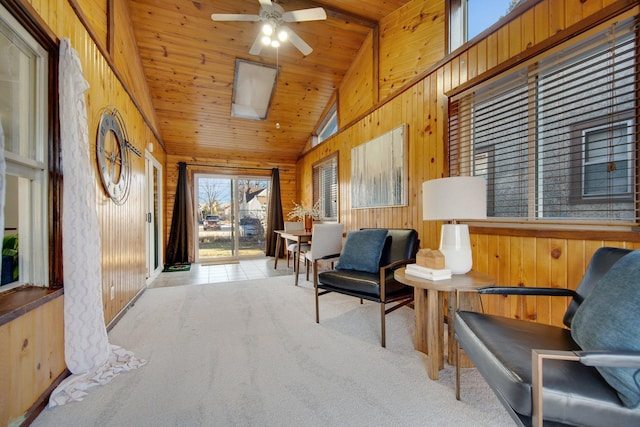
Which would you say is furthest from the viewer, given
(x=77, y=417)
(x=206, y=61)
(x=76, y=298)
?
(x=206, y=61)

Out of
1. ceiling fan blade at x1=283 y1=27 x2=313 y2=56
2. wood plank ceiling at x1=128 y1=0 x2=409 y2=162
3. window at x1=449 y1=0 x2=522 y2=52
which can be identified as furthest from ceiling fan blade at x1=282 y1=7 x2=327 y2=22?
window at x1=449 y1=0 x2=522 y2=52

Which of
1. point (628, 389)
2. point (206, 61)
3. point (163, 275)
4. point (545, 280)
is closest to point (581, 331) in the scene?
point (628, 389)

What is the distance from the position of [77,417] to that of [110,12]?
10.6 ft

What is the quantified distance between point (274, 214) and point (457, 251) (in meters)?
4.83

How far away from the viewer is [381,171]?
3.31 m

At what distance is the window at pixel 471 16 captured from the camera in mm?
2055

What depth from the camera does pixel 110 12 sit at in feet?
8.18

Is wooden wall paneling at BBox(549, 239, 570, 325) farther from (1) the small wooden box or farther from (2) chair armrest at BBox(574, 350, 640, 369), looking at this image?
(2) chair armrest at BBox(574, 350, 640, 369)

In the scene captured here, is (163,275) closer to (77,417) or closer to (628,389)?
(77,417)

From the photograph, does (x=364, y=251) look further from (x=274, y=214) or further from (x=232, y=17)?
(x=274, y=214)

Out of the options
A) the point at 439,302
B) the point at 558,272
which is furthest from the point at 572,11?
the point at 439,302

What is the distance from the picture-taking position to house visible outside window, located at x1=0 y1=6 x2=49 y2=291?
4.45ft

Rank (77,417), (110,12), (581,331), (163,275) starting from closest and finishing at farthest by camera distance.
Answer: (581,331), (77,417), (110,12), (163,275)

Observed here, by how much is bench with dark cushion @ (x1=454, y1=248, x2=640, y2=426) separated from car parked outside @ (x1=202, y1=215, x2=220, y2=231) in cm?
568
